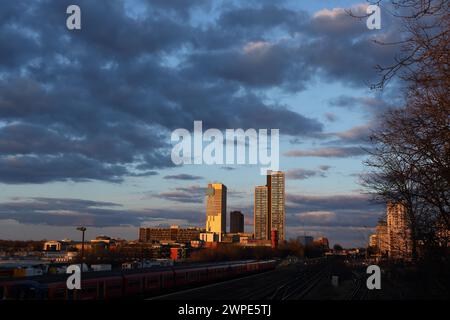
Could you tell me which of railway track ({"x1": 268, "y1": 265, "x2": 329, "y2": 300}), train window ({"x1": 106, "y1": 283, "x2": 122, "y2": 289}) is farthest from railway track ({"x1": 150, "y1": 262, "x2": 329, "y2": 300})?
train window ({"x1": 106, "y1": 283, "x2": 122, "y2": 289})

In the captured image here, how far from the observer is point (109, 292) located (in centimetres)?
3194

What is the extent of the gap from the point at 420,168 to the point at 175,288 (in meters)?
32.8

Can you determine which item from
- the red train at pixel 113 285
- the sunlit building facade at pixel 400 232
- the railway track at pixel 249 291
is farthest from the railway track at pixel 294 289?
the sunlit building facade at pixel 400 232

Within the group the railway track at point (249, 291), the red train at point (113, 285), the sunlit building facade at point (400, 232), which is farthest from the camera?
the railway track at point (249, 291)

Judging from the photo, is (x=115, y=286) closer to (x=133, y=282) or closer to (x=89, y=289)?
(x=133, y=282)

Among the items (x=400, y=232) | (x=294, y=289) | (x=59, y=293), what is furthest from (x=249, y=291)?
(x=59, y=293)

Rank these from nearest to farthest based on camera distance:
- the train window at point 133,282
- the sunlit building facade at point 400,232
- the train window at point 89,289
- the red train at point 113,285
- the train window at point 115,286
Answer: the red train at point 113,285 < the sunlit building facade at point 400,232 < the train window at point 89,289 < the train window at point 115,286 < the train window at point 133,282

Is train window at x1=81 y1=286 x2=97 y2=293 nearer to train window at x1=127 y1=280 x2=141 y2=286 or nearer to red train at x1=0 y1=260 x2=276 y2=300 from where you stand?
red train at x1=0 y1=260 x2=276 y2=300

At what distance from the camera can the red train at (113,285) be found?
25.4 m

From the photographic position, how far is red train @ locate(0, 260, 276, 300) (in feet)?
83.3

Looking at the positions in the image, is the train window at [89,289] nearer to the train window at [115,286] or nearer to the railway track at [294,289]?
the train window at [115,286]

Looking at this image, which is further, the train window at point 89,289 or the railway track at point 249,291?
the railway track at point 249,291

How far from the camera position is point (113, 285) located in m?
32.7
